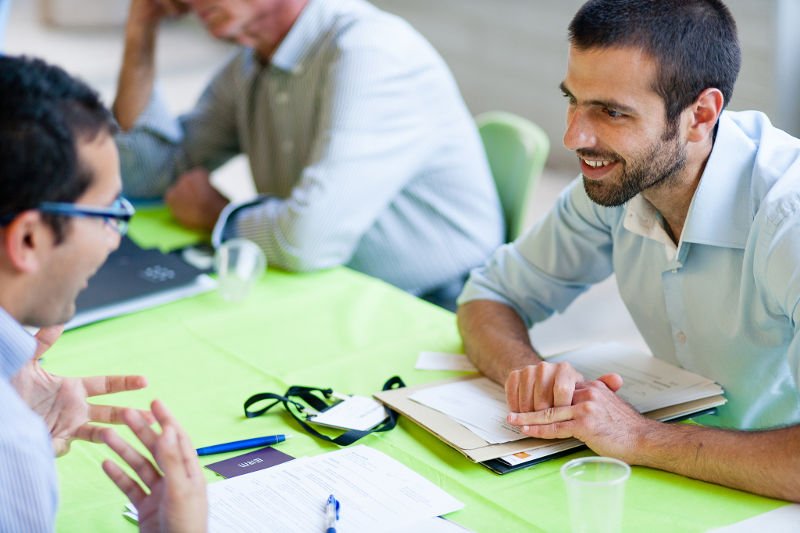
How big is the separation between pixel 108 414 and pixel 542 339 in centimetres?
154

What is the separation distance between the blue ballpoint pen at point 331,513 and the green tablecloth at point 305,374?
0.50ft

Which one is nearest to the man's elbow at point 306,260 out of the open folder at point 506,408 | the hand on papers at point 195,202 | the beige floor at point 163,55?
the hand on papers at point 195,202

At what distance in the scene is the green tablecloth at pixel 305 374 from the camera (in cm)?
124

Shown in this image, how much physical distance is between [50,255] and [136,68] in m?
1.83

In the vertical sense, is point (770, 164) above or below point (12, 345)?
above

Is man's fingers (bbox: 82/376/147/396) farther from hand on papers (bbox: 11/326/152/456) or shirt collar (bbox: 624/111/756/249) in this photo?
shirt collar (bbox: 624/111/756/249)

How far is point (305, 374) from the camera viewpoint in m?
1.68

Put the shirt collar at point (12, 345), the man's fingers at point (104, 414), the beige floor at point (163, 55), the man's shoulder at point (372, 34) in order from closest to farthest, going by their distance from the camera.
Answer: the shirt collar at point (12, 345) < the man's fingers at point (104, 414) < the man's shoulder at point (372, 34) < the beige floor at point (163, 55)

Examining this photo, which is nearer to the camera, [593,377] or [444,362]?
[593,377]

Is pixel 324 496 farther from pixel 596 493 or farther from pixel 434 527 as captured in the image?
pixel 596 493

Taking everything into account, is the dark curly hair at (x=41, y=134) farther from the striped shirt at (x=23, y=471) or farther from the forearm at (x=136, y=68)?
→ the forearm at (x=136, y=68)

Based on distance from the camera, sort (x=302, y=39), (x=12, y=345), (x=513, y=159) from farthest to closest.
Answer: (x=513, y=159)
(x=302, y=39)
(x=12, y=345)

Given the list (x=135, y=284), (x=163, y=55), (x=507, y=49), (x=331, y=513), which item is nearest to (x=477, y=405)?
(x=331, y=513)

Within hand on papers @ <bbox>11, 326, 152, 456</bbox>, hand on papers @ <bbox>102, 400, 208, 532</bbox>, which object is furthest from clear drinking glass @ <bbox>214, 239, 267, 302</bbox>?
hand on papers @ <bbox>102, 400, 208, 532</bbox>
